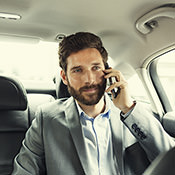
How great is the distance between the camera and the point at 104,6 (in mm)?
1519

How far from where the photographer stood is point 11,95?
1.58 meters

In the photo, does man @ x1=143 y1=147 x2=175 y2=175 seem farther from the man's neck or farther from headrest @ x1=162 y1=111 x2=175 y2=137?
headrest @ x1=162 y1=111 x2=175 y2=137

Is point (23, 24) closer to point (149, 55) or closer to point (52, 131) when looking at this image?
point (52, 131)

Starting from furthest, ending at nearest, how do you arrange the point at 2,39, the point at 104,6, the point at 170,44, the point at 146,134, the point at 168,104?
1. the point at 168,104
2. the point at 2,39
3. the point at 170,44
4. the point at 104,6
5. the point at 146,134

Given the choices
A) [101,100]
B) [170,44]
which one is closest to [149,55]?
[170,44]

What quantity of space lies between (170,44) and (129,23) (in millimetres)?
294

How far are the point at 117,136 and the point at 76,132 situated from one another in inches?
8.7

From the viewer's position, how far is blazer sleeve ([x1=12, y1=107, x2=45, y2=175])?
4.53 ft

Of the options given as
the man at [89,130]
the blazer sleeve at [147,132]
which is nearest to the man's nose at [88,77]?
the man at [89,130]

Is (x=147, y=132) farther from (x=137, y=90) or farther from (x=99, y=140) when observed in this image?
(x=137, y=90)

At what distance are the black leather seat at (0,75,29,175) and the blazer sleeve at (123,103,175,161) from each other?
663 mm

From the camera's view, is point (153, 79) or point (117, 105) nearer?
point (117, 105)

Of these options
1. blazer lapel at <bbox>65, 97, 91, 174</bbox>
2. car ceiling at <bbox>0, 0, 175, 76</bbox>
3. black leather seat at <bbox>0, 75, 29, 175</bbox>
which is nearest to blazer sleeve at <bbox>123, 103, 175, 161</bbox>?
blazer lapel at <bbox>65, 97, 91, 174</bbox>

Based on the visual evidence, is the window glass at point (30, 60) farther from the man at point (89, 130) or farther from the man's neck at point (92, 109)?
the man's neck at point (92, 109)
